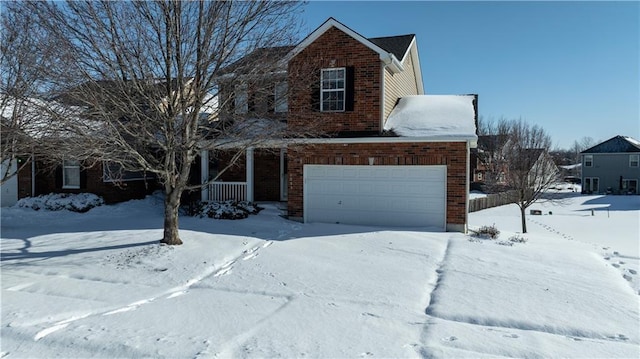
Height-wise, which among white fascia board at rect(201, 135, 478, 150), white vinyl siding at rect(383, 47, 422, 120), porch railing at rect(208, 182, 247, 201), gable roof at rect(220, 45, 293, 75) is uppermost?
white vinyl siding at rect(383, 47, 422, 120)

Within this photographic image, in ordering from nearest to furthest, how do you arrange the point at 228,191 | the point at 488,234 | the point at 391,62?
the point at 488,234 < the point at 391,62 < the point at 228,191

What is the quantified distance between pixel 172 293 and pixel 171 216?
10.6 ft

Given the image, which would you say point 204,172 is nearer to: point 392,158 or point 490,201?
point 392,158

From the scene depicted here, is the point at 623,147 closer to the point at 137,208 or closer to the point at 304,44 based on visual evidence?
the point at 304,44

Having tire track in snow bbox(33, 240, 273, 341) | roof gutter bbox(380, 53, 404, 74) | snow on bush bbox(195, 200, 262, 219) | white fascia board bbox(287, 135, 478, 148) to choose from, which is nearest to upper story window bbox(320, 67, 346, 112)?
white fascia board bbox(287, 135, 478, 148)

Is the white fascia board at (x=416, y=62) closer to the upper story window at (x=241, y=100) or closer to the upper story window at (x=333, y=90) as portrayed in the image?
the upper story window at (x=333, y=90)

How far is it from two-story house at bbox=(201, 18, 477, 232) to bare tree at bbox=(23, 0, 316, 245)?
2.78 m

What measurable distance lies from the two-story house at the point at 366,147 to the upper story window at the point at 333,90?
0.03 m

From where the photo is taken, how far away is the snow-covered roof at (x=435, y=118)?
39.6 ft

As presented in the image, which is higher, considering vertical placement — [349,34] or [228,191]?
[349,34]

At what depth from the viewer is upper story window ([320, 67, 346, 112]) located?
13.2 metres

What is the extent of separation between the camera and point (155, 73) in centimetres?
843

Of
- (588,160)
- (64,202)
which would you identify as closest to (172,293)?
(64,202)

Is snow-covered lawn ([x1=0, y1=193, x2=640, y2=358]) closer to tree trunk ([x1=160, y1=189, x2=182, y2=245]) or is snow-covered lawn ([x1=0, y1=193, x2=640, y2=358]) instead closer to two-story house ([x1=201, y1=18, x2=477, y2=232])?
tree trunk ([x1=160, y1=189, x2=182, y2=245])
